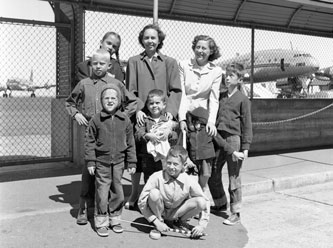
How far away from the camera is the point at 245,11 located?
7.75m

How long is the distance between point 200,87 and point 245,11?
12.2 feet

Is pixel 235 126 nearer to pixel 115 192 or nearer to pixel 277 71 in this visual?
pixel 115 192

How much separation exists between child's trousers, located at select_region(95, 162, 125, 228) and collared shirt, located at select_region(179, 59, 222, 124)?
0.98m

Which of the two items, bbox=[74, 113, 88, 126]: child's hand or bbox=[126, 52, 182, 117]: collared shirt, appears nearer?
bbox=[74, 113, 88, 126]: child's hand

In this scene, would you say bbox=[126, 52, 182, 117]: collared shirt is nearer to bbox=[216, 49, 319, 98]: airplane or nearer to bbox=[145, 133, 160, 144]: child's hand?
bbox=[145, 133, 160, 144]: child's hand

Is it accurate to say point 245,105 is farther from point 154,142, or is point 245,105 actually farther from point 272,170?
point 272,170

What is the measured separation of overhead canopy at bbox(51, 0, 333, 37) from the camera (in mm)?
6592

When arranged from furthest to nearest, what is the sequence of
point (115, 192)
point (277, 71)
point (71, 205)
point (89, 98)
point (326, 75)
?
point (326, 75) < point (277, 71) < point (71, 205) < point (89, 98) < point (115, 192)

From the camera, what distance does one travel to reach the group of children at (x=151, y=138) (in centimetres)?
405

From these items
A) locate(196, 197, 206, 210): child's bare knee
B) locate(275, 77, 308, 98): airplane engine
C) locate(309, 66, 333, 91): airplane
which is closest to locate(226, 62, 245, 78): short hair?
locate(196, 197, 206, 210): child's bare knee

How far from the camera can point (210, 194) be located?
541 centimetres

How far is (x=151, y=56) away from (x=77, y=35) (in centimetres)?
224

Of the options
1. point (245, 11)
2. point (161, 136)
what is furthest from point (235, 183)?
Answer: point (245, 11)

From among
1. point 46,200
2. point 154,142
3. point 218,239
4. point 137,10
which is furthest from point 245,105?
point 137,10
